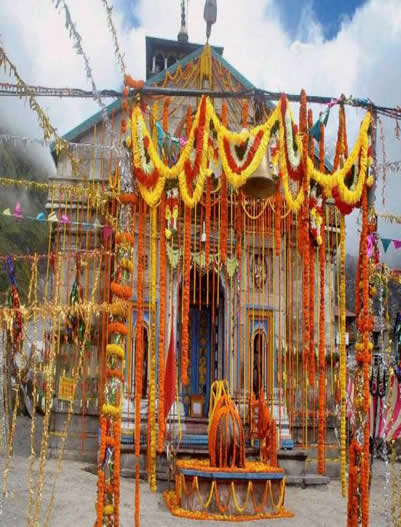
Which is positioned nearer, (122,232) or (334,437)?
(122,232)

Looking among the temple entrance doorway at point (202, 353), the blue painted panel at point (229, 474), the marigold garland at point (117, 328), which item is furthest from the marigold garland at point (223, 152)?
the temple entrance doorway at point (202, 353)

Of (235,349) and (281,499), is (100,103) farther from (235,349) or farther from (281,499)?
(235,349)

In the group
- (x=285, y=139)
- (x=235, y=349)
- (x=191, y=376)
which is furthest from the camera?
(x=191, y=376)

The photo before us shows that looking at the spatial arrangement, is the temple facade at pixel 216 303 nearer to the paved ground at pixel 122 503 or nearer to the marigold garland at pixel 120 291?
the paved ground at pixel 122 503

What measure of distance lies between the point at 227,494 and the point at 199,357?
5544mm

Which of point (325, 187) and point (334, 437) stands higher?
point (325, 187)

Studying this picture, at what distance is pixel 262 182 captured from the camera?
6715 mm

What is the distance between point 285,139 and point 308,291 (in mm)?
1727

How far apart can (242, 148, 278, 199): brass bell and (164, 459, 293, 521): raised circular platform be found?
4546 millimetres

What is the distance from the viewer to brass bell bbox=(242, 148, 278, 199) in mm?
6516

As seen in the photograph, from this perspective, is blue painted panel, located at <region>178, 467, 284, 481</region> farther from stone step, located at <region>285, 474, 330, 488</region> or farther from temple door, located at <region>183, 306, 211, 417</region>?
temple door, located at <region>183, 306, 211, 417</region>

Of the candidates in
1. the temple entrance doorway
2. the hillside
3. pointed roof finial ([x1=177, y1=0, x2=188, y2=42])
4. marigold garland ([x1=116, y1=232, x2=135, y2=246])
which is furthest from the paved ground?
the hillside

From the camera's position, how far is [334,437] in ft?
44.9

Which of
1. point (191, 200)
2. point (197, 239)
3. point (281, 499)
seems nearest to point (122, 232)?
point (191, 200)
